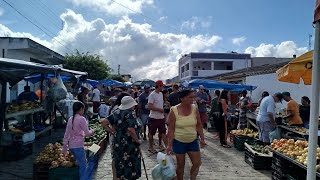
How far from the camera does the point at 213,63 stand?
55.5 meters

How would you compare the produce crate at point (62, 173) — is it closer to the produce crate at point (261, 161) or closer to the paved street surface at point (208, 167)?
the paved street surface at point (208, 167)

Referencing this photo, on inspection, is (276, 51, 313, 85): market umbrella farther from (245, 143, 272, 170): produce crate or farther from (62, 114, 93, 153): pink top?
(62, 114, 93, 153): pink top

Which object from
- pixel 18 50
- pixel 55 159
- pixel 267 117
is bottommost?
pixel 55 159

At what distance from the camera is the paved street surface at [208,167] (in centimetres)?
675

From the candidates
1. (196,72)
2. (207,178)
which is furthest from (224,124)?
(196,72)

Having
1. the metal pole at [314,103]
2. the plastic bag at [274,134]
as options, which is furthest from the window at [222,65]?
the metal pole at [314,103]

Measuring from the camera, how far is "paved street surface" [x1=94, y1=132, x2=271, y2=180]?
6820mm

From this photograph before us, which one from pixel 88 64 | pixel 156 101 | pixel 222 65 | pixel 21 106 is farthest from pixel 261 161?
pixel 222 65

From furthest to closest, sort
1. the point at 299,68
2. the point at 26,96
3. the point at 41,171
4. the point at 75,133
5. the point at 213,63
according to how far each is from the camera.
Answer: the point at 213,63 < the point at 26,96 < the point at 41,171 < the point at 75,133 < the point at 299,68

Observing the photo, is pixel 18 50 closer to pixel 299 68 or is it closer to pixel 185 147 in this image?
pixel 185 147

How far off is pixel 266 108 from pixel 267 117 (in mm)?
246

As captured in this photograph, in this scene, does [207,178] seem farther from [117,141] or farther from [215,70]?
[215,70]

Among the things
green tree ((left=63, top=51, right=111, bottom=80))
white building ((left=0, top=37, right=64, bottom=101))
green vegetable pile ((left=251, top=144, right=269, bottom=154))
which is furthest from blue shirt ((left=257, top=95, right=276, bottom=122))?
green tree ((left=63, top=51, right=111, bottom=80))

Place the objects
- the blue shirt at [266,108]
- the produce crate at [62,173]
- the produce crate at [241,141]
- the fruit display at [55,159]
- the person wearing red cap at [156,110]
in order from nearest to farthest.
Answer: the produce crate at [62,173] < the fruit display at [55,159] < the blue shirt at [266,108] < the person wearing red cap at [156,110] < the produce crate at [241,141]
